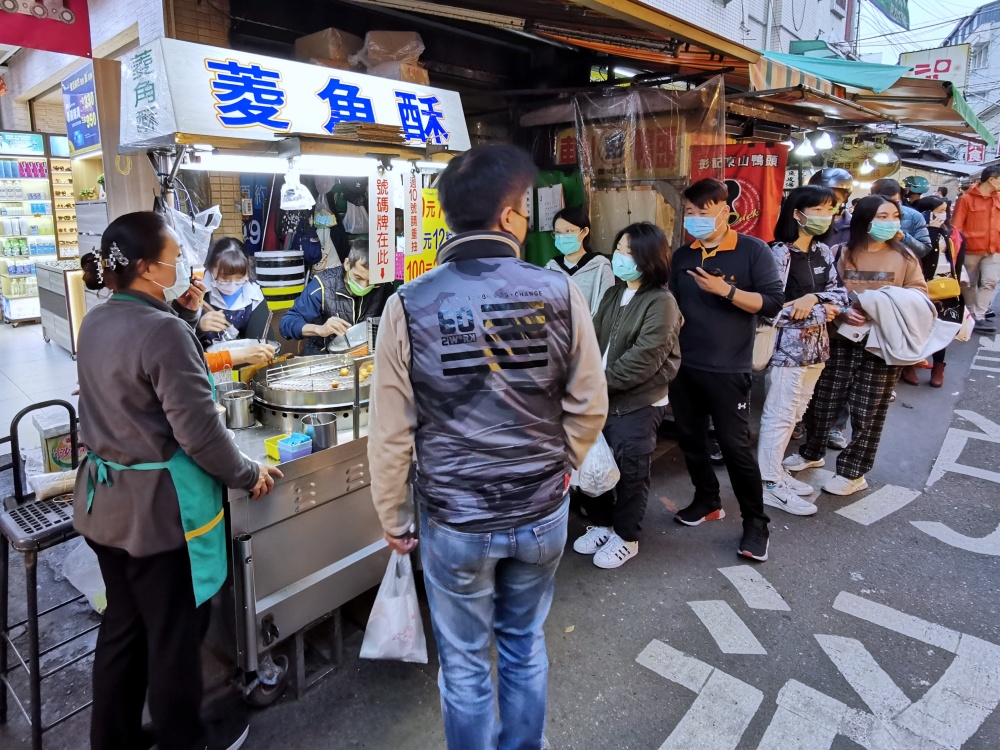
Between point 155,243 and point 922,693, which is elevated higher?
point 155,243

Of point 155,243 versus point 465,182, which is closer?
point 465,182

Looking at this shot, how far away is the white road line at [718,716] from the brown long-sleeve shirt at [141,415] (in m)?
2.12

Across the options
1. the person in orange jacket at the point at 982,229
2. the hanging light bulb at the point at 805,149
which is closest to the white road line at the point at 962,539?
the hanging light bulb at the point at 805,149

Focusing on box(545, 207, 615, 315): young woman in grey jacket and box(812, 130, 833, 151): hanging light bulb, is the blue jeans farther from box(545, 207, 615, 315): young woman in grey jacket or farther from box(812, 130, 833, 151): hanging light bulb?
box(812, 130, 833, 151): hanging light bulb

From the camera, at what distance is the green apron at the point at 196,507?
2.13 m

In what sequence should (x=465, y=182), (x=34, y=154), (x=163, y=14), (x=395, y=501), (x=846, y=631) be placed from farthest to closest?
(x=34, y=154)
(x=163, y=14)
(x=846, y=631)
(x=395, y=501)
(x=465, y=182)

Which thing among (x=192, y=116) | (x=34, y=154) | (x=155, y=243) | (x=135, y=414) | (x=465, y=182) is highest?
(x=34, y=154)

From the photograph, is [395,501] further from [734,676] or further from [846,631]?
[846,631]

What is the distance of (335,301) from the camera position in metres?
3.97

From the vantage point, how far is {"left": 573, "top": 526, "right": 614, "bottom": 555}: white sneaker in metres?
3.98

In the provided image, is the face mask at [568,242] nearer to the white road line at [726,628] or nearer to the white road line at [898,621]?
the white road line at [726,628]

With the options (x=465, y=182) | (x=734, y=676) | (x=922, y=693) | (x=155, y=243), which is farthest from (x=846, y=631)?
(x=155, y=243)

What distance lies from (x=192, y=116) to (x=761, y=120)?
608cm

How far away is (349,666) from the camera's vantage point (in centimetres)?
300
